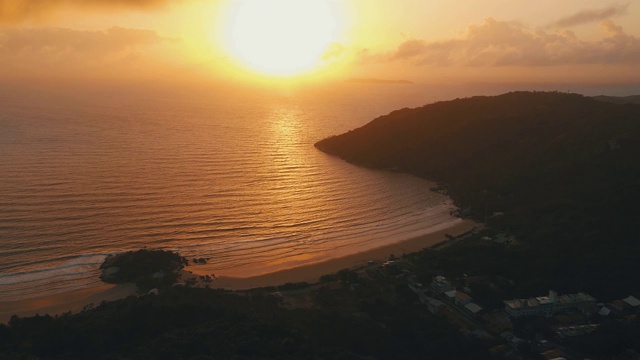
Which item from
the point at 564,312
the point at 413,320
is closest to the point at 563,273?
the point at 564,312

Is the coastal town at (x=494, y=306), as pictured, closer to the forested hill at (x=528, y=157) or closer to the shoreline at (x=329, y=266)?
the shoreline at (x=329, y=266)

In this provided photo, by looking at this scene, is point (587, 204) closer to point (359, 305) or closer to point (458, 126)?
point (359, 305)

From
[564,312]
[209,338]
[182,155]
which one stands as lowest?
[564,312]

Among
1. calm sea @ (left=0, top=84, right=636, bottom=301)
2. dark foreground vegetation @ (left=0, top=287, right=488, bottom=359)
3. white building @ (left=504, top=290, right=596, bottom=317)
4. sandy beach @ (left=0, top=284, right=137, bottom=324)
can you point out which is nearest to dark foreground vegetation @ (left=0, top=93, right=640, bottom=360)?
dark foreground vegetation @ (left=0, top=287, right=488, bottom=359)

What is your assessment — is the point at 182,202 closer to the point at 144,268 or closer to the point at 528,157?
the point at 144,268

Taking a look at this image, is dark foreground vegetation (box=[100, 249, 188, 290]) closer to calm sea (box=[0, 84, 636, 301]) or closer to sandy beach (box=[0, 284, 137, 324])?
sandy beach (box=[0, 284, 137, 324])

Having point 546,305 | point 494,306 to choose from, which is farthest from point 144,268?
point 546,305
